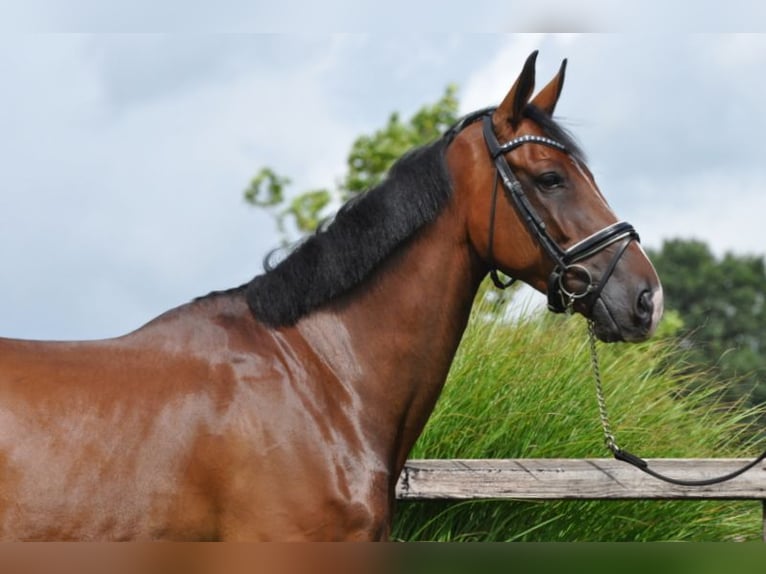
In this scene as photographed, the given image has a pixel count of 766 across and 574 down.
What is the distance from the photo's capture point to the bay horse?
3.44 meters

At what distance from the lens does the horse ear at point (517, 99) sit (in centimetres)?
385

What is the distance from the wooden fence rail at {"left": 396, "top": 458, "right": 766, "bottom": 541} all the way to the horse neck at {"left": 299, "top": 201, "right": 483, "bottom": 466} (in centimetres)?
162

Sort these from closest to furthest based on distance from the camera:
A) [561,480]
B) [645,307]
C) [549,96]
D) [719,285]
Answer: [645,307] → [549,96] → [561,480] → [719,285]

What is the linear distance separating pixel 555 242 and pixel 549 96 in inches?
29.0

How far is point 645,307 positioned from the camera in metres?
3.68

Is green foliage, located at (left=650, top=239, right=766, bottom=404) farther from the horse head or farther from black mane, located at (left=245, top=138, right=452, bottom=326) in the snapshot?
black mane, located at (left=245, top=138, right=452, bottom=326)

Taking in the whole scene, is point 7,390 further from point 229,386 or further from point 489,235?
point 489,235

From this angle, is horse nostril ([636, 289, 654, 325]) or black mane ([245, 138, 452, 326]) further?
black mane ([245, 138, 452, 326])

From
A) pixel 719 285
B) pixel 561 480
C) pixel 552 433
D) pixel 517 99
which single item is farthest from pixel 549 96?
pixel 719 285

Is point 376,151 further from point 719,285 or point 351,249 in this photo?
point 719,285

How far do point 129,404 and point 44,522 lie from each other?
1.61 ft

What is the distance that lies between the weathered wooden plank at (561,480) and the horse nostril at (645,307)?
202cm

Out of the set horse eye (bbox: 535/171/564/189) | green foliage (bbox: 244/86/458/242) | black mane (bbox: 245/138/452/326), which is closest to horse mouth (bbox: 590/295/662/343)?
horse eye (bbox: 535/171/564/189)

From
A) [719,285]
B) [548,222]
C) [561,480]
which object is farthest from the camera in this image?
[719,285]
